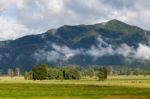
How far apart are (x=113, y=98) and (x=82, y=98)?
589 centimetres

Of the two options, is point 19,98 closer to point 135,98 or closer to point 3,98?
point 3,98

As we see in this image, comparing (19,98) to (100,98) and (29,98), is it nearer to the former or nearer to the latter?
(29,98)

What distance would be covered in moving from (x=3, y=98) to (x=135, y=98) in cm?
2421

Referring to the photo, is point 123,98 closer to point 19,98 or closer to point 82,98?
point 82,98

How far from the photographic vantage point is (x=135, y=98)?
232 feet

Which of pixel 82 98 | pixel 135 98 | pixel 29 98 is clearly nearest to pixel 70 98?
pixel 82 98

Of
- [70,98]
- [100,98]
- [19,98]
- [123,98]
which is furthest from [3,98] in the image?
[123,98]

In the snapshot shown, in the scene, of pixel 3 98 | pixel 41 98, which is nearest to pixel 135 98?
pixel 41 98

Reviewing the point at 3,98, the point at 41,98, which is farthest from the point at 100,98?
the point at 3,98

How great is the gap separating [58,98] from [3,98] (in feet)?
33.1

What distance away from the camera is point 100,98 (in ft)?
231

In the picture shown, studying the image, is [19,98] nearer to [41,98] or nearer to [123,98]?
[41,98]

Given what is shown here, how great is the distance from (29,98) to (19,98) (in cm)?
197

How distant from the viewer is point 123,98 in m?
71.3
